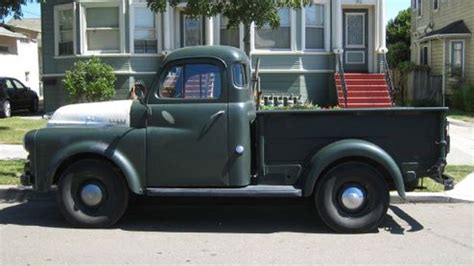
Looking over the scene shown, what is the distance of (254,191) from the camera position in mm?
7309

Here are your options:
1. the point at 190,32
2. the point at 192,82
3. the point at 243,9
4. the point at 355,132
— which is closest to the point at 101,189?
the point at 192,82

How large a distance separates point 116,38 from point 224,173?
48.6ft

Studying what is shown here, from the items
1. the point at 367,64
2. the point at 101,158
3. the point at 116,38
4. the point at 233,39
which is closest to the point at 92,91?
the point at 116,38

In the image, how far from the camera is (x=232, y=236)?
724cm

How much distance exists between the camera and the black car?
2234 centimetres

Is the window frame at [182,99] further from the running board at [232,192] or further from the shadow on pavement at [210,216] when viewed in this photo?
the shadow on pavement at [210,216]

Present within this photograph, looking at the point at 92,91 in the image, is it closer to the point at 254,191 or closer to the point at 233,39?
the point at 233,39

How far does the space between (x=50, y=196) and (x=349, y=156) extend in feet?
14.3

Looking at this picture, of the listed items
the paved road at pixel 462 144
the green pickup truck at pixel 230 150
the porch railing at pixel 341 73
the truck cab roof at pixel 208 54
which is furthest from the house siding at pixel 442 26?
the truck cab roof at pixel 208 54

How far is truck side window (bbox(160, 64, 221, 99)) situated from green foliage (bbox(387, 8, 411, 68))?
3600 cm

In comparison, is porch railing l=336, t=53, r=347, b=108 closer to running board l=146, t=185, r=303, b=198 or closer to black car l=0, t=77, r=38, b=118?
black car l=0, t=77, r=38, b=118

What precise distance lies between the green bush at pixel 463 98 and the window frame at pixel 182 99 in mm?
17418

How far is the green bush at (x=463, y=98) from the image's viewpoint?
901 inches

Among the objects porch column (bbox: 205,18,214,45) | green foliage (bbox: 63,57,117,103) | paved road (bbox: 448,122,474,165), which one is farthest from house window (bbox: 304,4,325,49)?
green foliage (bbox: 63,57,117,103)
